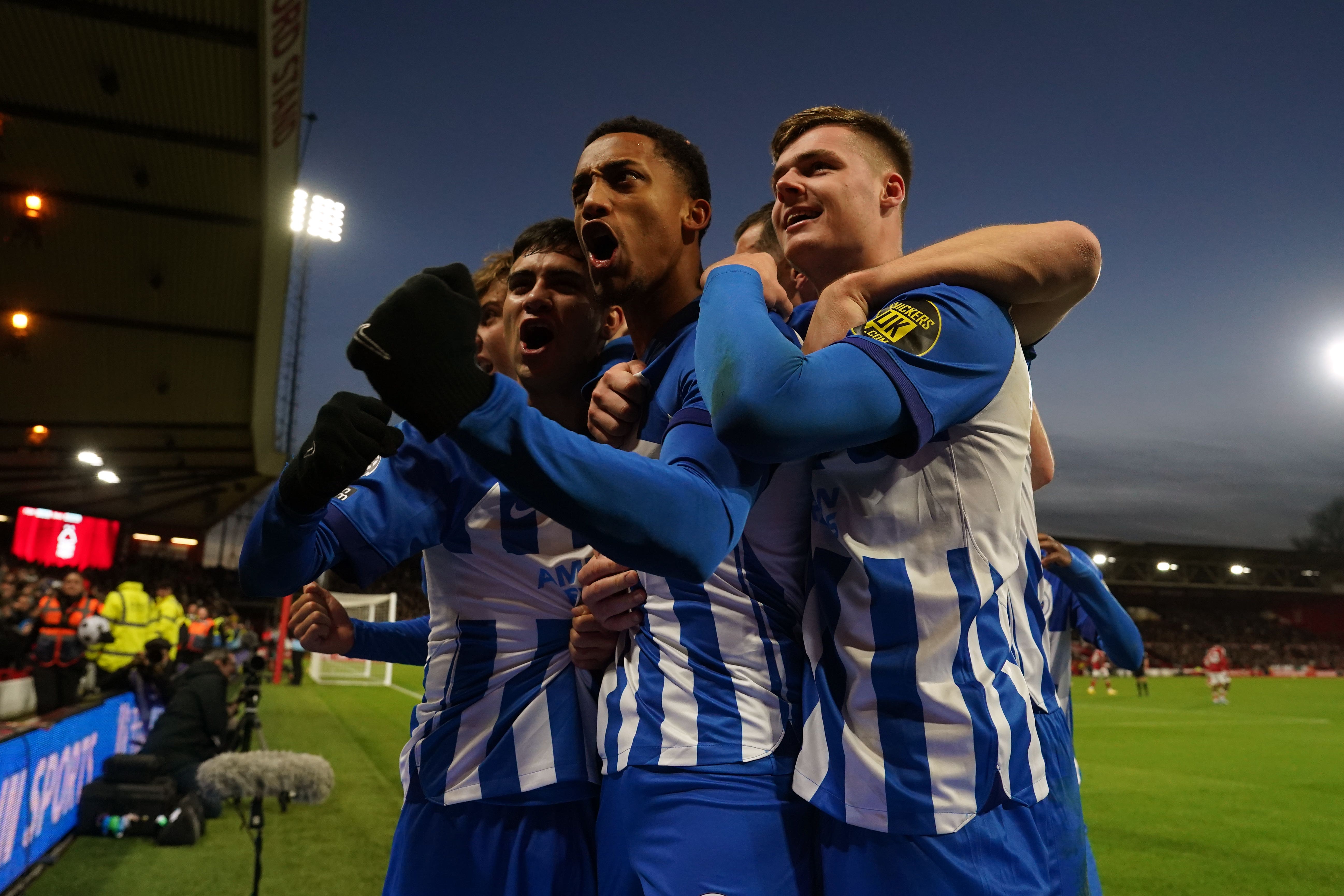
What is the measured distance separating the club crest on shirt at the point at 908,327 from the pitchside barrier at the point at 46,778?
5112mm

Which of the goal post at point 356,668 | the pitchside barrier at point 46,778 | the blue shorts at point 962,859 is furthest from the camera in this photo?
the goal post at point 356,668

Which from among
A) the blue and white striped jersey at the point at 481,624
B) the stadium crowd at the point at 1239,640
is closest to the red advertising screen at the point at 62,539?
the blue and white striped jersey at the point at 481,624

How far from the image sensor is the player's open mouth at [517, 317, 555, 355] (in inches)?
96.3

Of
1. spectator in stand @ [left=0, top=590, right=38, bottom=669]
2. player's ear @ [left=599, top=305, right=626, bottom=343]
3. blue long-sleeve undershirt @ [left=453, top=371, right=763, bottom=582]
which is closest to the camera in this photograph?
blue long-sleeve undershirt @ [left=453, top=371, right=763, bottom=582]

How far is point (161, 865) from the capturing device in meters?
6.28

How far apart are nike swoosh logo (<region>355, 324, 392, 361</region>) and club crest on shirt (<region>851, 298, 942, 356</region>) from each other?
2.32 ft

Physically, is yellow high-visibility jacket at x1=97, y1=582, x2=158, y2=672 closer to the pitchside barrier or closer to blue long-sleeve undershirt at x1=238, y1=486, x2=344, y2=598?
the pitchside barrier

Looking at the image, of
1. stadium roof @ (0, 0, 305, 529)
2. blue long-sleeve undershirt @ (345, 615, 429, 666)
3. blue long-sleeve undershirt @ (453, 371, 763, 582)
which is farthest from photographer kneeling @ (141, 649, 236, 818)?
blue long-sleeve undershirt @ (453, 371, 763, 582)

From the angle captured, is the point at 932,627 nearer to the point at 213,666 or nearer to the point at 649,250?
the point at 649,250

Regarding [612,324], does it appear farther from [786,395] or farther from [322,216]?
[322,216]

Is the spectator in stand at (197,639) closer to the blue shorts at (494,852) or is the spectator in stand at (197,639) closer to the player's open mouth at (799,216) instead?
the blue shorts at (494,852)

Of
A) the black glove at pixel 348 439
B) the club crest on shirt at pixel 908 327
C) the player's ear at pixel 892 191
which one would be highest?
the player's ear at pixel 892 191

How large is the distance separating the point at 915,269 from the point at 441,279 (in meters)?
0.80

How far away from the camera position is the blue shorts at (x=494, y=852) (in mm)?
1996
